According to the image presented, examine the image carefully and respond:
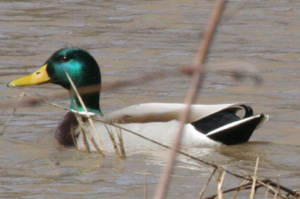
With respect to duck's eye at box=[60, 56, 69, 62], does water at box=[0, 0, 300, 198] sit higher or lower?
lower

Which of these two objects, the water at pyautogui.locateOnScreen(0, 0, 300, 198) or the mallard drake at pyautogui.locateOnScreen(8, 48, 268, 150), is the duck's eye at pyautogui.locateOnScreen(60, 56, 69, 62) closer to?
the water at pyautogui.locateOnScreen(0, 0, 300, 198)

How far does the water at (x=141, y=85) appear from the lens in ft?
17.5

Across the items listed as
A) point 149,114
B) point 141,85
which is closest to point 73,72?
point 141,85

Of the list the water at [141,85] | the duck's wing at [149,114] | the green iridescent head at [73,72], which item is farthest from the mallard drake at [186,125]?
the green iridescent head at [73,72]

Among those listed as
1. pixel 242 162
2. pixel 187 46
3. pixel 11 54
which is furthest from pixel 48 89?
pixel 242 162

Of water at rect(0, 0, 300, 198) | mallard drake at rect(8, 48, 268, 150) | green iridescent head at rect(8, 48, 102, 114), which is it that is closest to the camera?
→ water at rect(0, 0, 300, 198)

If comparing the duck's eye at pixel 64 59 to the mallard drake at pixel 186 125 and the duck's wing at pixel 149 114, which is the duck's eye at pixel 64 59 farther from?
the duck's wing at pixel 149 114

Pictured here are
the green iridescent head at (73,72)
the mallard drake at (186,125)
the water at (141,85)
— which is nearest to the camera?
the water at (141,85)

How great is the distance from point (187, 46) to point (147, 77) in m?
9.82

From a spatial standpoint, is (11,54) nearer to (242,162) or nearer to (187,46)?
(187,46)

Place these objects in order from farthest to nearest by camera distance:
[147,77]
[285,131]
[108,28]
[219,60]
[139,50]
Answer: [108,28], [139,50], [219,60], [285,131], [147,77]

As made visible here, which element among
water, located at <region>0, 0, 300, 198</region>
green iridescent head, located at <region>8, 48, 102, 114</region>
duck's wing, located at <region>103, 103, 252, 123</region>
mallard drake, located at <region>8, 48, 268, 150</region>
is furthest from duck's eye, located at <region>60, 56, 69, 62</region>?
duck's wing, located at <region>103, 103, 252, 123</region>

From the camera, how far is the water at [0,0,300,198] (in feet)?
17.5

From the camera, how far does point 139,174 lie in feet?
18.0
